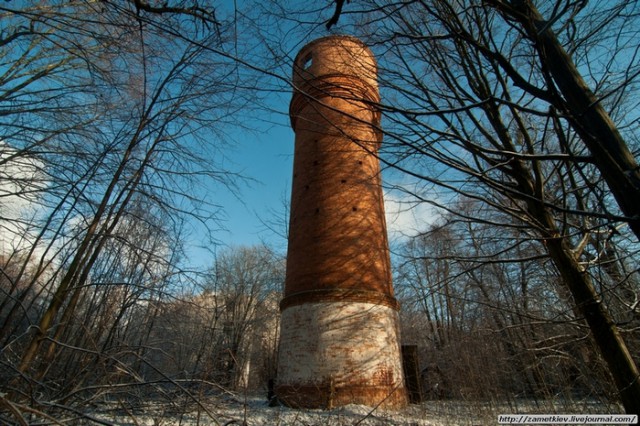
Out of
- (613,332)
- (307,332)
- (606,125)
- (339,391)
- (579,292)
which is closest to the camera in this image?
(606,125)

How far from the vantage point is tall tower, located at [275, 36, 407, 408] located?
8.09 metres

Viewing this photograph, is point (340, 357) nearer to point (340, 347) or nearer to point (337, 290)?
point (340, 347)

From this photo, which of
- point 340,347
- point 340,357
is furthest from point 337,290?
point 340,357

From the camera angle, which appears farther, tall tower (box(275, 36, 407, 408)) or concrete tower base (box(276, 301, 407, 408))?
tall tower (box(275, 36, 407, 408))

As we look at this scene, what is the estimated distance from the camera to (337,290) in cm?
884

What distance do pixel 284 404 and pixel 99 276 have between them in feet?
18.1

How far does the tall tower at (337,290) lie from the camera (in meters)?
8.09

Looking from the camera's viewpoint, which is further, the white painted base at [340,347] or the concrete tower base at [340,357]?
the white painted base at [340,347]

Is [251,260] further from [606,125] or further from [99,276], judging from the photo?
[606,125]

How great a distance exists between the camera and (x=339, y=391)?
788 centimetres

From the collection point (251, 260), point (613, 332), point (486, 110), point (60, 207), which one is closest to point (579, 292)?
point (613, 332)

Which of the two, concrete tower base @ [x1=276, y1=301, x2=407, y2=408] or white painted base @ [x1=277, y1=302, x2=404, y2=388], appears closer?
concrete tower base @ [x1=276, y1=301, x2=407, y2=408]

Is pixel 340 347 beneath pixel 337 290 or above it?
beneath

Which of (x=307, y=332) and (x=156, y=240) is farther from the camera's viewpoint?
(x=307, y=332)
